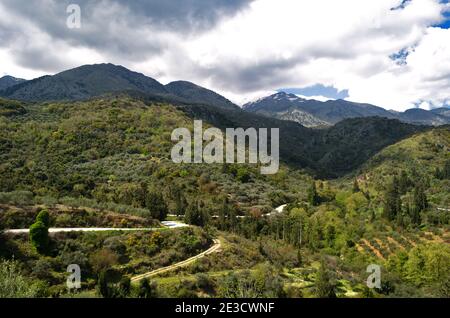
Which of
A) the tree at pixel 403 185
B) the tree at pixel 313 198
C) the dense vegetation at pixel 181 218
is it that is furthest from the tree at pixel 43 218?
the tree at pixel 403 185

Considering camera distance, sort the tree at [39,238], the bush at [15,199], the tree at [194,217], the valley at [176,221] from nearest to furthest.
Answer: the valley at [176,221] < the tree at [39,238] < the bush at [15,199] < the tree at [194,217]

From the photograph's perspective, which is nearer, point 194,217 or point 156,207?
point 156,207

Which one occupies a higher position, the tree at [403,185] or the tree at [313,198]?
the tree at [403,185]

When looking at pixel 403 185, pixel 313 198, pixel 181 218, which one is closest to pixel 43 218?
pixel 181 218

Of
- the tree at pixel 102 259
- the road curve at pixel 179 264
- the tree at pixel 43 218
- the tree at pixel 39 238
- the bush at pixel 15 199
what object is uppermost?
the bush at pixel 15 199

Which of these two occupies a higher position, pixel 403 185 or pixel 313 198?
pixel 403 185

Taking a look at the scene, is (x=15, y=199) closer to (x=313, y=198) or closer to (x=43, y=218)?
(x=43, y=218)

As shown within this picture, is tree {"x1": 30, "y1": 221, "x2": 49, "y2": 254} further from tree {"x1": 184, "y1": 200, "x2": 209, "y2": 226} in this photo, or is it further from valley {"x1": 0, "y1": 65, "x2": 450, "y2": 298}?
tree {"x1": 184, "y1": 200, "x2": 209, "y2": 226}

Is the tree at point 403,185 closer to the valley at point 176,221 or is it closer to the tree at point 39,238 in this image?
the valley at point 176,221

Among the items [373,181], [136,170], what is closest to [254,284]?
[136,170]

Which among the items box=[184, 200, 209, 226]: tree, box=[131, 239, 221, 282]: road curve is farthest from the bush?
box=[184, 200, 209, 226]: tree

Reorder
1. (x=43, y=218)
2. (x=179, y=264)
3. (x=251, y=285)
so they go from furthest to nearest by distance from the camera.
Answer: (x=179, y=264)
(x=43, y=218)
(x=251, y=285)
